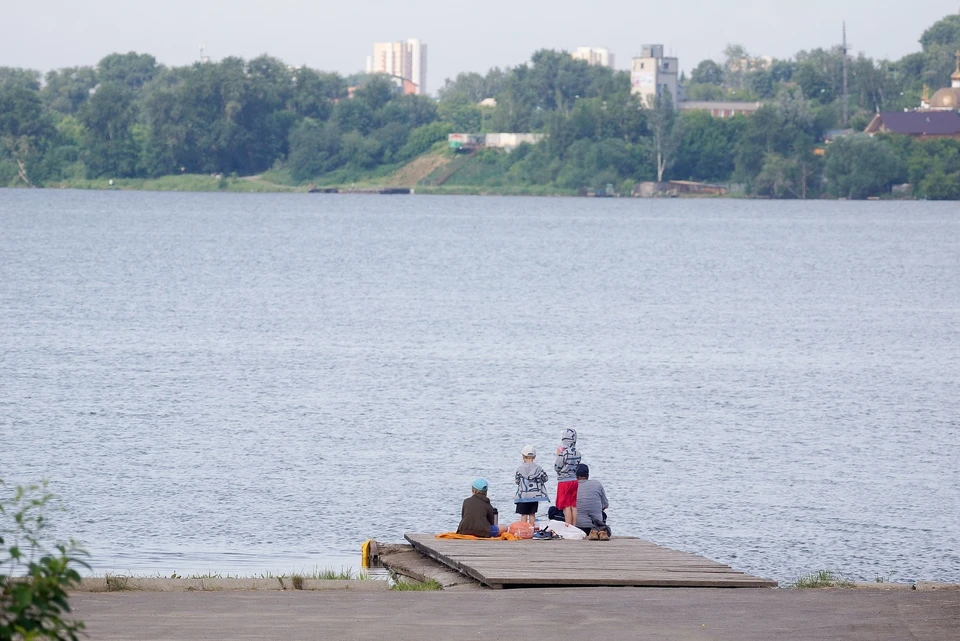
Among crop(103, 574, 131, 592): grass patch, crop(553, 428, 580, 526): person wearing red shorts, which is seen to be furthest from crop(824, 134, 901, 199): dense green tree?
crop(103, 574, 131, 592): grass patch

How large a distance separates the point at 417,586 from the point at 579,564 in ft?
5.31

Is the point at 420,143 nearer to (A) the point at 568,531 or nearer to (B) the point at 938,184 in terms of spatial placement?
(B) the point at 938,184

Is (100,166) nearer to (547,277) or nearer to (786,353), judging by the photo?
(547,277)

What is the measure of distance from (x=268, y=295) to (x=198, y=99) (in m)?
127

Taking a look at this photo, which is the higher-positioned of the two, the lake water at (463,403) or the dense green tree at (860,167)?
the dense green tree at (860,167)

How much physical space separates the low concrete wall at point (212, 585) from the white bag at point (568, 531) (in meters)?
3.24

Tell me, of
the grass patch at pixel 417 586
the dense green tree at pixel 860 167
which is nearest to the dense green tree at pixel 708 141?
the dense green tree at pixel 860 167

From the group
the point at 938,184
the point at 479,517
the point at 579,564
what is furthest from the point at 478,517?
the point at 938,184

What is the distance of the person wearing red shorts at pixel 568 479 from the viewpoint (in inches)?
656

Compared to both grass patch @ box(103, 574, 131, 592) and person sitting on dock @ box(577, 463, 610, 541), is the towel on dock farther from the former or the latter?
grass patch @ box(103, 574, 131, 592)

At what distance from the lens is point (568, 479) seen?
55.4 feet

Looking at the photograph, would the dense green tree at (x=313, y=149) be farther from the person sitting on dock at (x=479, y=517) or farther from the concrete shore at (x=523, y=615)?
the concrete shore at (x=523, y=615)

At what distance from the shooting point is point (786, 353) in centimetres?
4809

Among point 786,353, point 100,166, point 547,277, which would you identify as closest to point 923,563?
point 786,353
